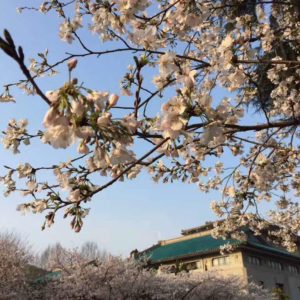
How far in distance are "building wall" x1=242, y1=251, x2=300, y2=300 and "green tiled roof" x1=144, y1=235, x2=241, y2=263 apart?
2.27 meters

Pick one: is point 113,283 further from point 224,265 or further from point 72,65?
point 224,265

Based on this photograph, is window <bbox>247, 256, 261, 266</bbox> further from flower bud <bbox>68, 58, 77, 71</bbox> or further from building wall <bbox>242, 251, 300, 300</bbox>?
flower bud <bbox>68, 58, 77, 71</bbox>

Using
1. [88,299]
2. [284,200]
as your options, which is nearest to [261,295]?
[88,299]

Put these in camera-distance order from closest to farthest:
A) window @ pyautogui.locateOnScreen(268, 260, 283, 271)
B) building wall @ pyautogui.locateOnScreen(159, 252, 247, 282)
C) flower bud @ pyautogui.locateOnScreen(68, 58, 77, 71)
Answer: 1. flower bud @ pyautogui.locateOnScreen(68, 58, 77, 71)
2. building wall @ pyautogui.locateOnScreen(159, 252, 247, 282)
3. window @ pyautogui.locateOnScreen(268, 260, 283, 271)

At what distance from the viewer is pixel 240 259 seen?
25.8 meters

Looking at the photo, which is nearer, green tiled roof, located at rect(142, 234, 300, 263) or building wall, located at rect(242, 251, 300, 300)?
building wall, located at rect(242, 251, 300, 300)

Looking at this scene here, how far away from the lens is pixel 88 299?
36.7 ft

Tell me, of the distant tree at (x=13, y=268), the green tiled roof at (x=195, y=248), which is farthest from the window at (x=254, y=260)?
the distant tree at (x=13, y=268)

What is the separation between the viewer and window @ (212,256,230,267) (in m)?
26.3

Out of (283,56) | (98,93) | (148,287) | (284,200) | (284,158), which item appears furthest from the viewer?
(148,287)

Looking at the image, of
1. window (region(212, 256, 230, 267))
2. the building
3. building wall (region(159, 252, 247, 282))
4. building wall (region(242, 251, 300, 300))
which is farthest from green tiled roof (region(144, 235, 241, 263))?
building wall (region(242, 251, 300, 300))

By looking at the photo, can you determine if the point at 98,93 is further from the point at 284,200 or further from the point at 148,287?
the point at 148,287

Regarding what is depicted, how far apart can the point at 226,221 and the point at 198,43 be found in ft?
11.9

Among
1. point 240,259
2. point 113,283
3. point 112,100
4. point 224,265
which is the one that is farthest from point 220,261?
point 112,100
